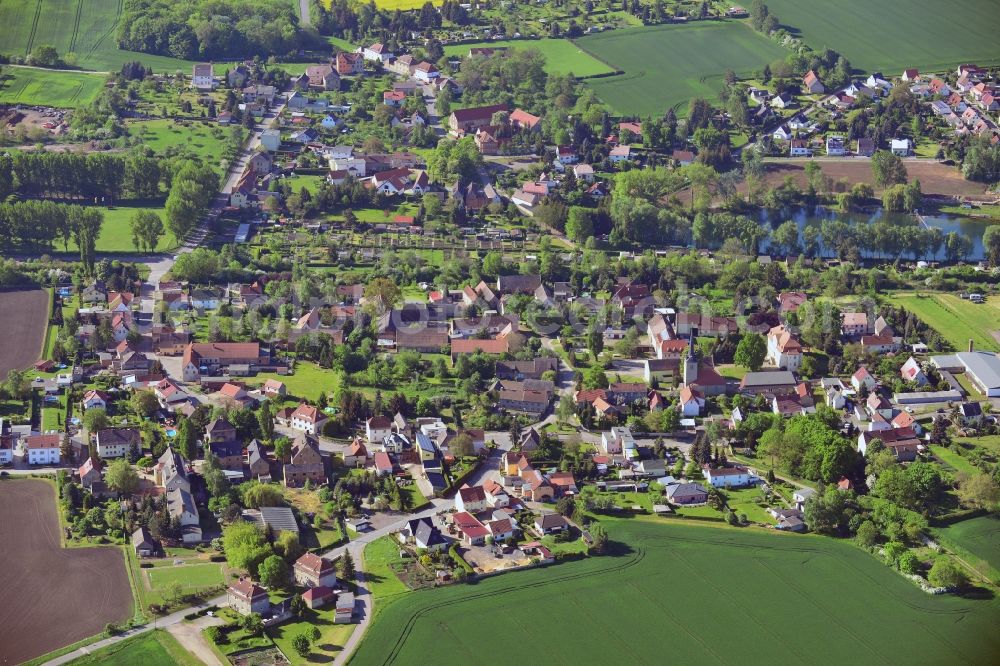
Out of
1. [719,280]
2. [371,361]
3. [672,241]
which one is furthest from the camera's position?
[672,241]

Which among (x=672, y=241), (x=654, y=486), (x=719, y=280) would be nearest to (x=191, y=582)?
(x=654, y=486)

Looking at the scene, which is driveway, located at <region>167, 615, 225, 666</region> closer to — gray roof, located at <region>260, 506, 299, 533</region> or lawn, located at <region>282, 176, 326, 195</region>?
gray roof, located at <region>260, 506, 299, 533</region>

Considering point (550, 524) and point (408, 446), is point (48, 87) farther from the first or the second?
point (550, 524)

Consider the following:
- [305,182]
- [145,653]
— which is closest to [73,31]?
[305,182]

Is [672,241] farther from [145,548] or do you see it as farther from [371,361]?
[145,548]

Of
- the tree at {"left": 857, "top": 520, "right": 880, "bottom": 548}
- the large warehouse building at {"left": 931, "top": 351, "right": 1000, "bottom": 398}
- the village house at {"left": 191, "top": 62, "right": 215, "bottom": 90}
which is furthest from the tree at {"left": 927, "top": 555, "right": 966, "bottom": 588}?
the village house at {"left": 191, "top": 62, "right": 215, "bottom": 90}

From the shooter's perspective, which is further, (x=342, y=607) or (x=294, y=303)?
(x=294, y=303)
